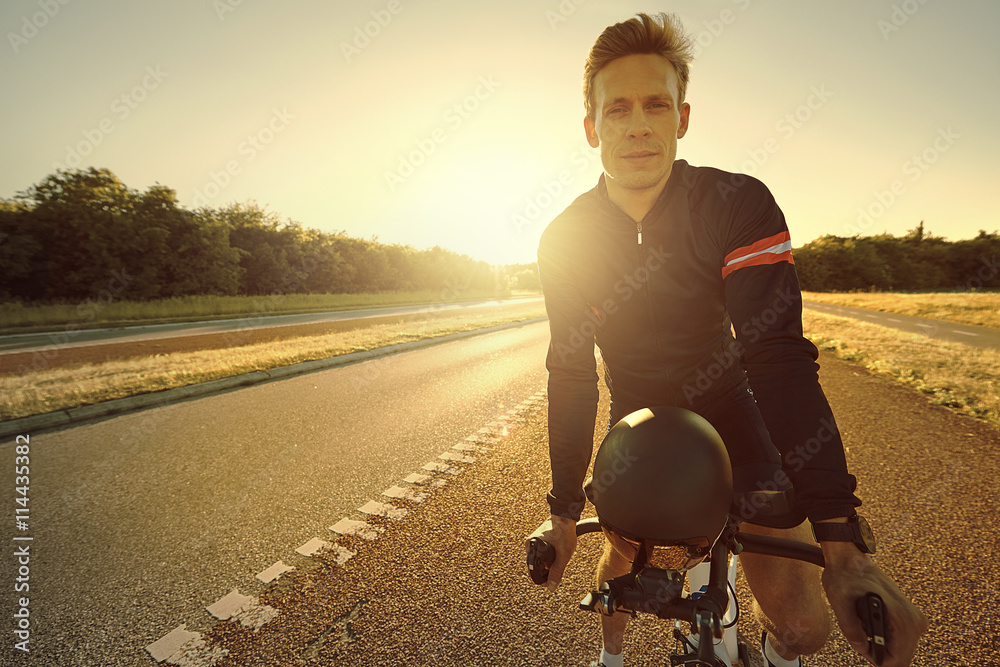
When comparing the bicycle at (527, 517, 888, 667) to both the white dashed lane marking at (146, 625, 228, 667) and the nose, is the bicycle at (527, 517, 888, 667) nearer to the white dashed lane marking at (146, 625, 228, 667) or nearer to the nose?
the nose

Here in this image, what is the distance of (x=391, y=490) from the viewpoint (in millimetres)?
3811

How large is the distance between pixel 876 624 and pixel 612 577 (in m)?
0.94

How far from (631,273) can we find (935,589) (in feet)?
9.07

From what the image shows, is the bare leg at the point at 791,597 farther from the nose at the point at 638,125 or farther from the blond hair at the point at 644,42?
the blond hair at the point at 644,42

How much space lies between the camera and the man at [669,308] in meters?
1.35

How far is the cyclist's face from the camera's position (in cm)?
163

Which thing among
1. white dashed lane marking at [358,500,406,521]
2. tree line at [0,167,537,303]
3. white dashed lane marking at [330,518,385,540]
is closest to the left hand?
white dashed lane marking at [330,518,385,540]

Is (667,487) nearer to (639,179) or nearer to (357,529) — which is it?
(639,179)

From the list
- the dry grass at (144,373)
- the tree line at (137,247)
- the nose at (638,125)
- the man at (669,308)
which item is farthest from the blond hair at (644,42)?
the tree line at (137,247)

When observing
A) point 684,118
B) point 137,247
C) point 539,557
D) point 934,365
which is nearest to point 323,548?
point 539,557

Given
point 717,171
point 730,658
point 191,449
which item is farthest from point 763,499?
point 191,449

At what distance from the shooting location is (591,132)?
1.90 m

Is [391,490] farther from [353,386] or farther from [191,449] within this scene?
[353,386]

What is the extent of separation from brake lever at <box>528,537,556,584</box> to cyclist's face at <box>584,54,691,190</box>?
1.38 meters
